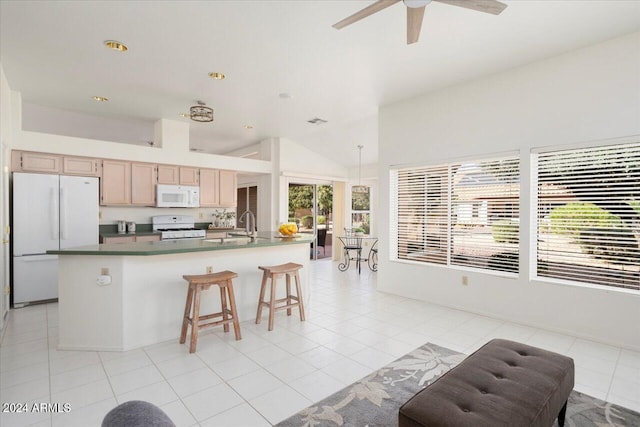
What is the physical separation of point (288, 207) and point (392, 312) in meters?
4.01

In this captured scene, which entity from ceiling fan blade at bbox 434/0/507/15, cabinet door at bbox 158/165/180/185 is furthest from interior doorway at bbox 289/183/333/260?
ceiling fan blade at bbox 434/0/507/15

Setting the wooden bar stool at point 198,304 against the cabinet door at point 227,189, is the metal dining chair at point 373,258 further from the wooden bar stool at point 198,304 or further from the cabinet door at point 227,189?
the wooden bar stool at point 198,304

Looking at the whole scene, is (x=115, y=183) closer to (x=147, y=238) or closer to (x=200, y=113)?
(x=147, y=238)

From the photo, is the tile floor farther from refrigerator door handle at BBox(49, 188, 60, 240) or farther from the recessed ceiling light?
the recessed ceiling light

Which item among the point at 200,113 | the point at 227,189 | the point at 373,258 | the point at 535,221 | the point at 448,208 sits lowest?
the point at 373,258

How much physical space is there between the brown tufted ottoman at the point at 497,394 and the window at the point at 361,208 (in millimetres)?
6234

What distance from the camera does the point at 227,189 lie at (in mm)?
6766

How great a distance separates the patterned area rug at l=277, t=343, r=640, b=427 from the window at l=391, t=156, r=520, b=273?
1976 millimetres

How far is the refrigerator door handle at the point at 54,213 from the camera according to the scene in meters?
4.57

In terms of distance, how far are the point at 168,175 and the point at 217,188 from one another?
3.14 ft

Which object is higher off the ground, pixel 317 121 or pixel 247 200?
pixel 317 121

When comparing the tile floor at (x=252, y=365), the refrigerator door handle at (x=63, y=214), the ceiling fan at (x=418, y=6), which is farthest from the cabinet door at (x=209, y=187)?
the ceiling fan at (x=418, y=6)

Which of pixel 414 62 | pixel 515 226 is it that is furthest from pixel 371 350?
pixel 414 62

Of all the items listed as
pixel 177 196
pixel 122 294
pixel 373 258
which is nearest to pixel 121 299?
pixel 122 294
